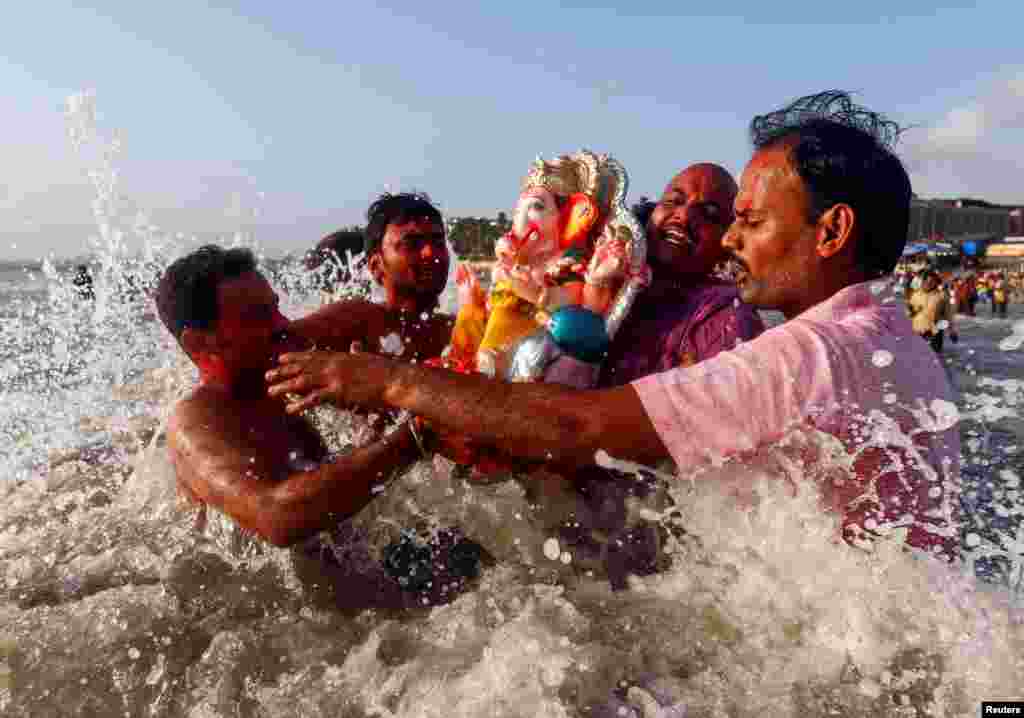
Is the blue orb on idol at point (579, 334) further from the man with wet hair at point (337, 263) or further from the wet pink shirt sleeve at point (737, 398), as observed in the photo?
the man with wet hair at point (337, 263)

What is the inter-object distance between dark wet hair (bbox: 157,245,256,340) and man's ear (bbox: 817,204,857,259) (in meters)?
2.46

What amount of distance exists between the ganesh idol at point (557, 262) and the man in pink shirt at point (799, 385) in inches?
39.4

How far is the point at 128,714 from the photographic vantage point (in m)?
2.55

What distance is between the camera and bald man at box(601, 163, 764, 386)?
10.1 feet

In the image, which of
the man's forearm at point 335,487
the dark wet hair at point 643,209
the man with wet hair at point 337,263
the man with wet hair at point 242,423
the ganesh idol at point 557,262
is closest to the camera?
the man's forearm at point 335,487

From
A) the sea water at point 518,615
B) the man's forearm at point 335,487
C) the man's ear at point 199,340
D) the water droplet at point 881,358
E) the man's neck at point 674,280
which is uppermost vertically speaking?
the man's neck at point 674,280

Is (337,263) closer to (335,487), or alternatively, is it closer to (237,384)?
(237,384)

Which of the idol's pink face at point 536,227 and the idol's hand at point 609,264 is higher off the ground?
the idol's pink face at point 536,227

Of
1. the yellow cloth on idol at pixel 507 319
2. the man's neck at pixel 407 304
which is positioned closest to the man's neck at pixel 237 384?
the yellow cloth on idol at pixel 507 319

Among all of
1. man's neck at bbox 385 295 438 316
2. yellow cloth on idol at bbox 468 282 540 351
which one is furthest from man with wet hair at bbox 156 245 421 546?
man's neck at bbox 385 295 438 316

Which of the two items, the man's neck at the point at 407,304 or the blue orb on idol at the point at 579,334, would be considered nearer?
the blue orb on idol at the point at 579,334

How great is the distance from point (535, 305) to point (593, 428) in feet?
5.14

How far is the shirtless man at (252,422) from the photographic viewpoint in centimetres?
257

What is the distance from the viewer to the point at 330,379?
7.19ft
